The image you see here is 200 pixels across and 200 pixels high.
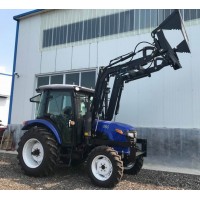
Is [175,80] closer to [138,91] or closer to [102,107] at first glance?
[138,91]

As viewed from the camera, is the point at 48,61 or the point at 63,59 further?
the point at 48,61

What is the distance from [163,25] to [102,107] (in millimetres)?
2575

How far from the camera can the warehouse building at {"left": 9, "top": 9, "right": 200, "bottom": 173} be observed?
9461 millimetres

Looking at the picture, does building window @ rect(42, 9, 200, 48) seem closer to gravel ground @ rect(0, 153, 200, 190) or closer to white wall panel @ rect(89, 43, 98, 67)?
white wall panel @ rect(89, 43, 98, 67)

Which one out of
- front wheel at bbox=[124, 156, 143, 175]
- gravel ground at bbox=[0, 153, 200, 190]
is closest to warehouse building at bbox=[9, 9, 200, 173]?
gravel ground at bbox=[0, 153, 200, 190]

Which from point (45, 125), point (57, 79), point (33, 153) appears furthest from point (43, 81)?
point (33, 153)

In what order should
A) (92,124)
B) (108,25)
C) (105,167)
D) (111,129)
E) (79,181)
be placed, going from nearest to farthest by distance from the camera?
1. (105,167)
2. (79,181)
3. (111,129)
4. (92,124)
5. (108,25)

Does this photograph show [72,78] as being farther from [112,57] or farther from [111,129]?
[111,129]

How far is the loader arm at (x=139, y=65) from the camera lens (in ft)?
22.4

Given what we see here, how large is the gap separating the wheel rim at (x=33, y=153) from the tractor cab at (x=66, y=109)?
25.1 inches

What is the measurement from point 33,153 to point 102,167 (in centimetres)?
208

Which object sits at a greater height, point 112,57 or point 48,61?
point 48,61

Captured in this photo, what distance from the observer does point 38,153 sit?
729 centimetres

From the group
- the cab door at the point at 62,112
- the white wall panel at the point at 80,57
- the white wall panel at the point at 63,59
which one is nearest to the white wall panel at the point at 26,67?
the white wall panel at the point at 63,59
